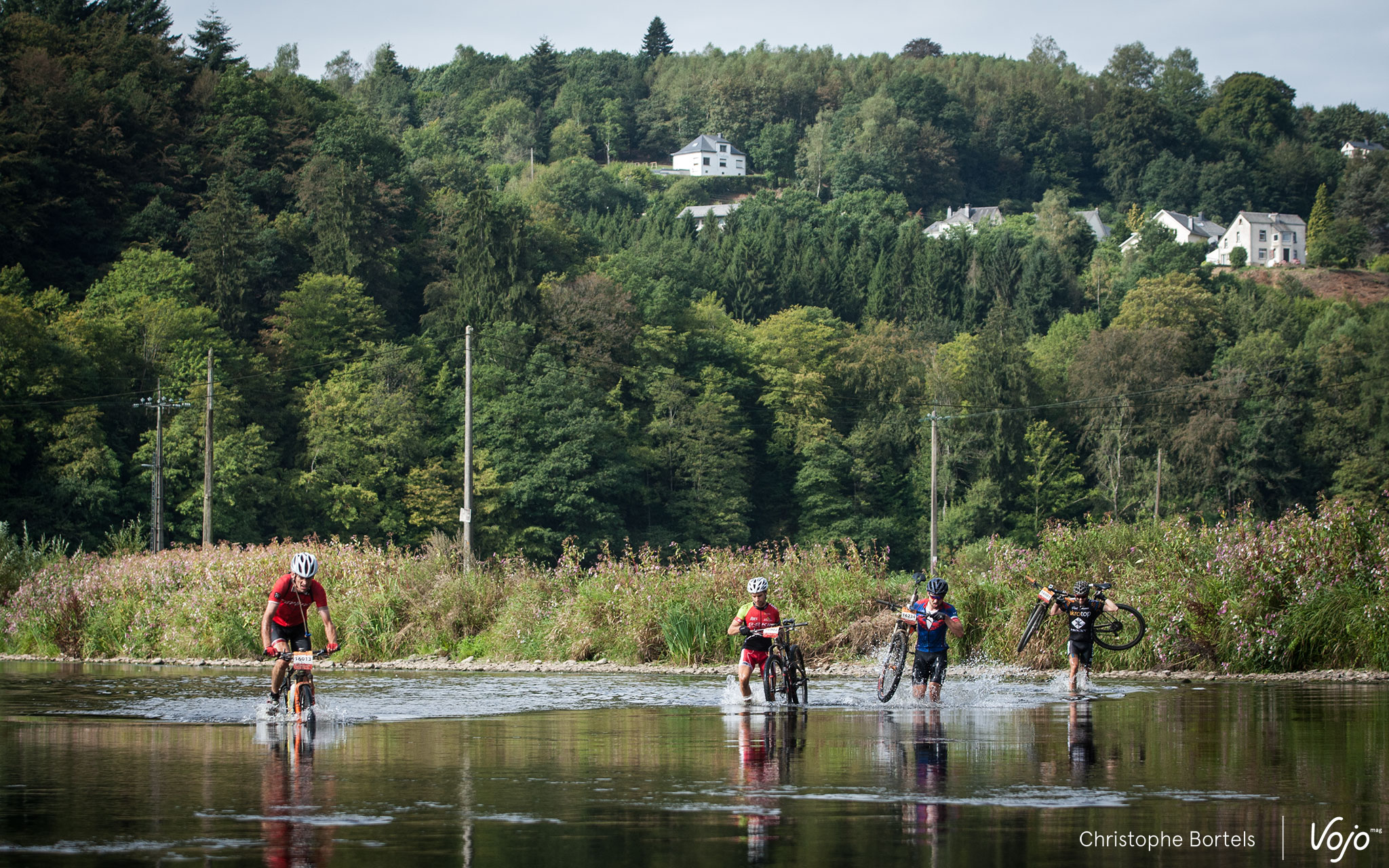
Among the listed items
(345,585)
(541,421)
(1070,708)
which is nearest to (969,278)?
(541,421)

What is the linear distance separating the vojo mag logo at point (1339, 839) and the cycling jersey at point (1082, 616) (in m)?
9.62

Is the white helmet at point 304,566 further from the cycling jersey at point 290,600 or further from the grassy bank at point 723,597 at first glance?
the grassy bank at point 723,597

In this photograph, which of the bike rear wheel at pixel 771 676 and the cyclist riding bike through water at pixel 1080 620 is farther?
the cyclist riding bike through water at pixel 1080 620

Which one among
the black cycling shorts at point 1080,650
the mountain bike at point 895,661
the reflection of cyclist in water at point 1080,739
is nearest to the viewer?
the reflection of cyclist in water at point 1080,739

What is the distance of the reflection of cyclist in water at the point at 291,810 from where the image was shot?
9.45m

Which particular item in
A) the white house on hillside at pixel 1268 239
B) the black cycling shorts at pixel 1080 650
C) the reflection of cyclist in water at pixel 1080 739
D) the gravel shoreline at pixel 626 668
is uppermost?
the white house on hillside at pixel 1268 239

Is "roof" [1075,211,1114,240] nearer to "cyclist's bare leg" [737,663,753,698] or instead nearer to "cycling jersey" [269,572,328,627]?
"cyclist's bare leg" [737,663,753,698]

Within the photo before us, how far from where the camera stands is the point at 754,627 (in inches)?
738

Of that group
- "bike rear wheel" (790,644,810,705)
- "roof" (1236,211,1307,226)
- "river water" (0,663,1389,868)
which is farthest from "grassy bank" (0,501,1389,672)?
"roof" (1236,211,1307,226)

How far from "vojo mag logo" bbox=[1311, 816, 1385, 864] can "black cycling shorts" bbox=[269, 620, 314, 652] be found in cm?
1025

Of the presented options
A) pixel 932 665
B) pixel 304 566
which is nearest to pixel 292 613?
pixel 304 566

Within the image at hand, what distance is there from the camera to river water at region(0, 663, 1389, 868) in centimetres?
969

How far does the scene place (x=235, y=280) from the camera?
8638 cm

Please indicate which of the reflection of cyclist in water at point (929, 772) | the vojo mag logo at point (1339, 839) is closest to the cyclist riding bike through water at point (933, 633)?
the reflection of cyclist in water at point (929, 772)
